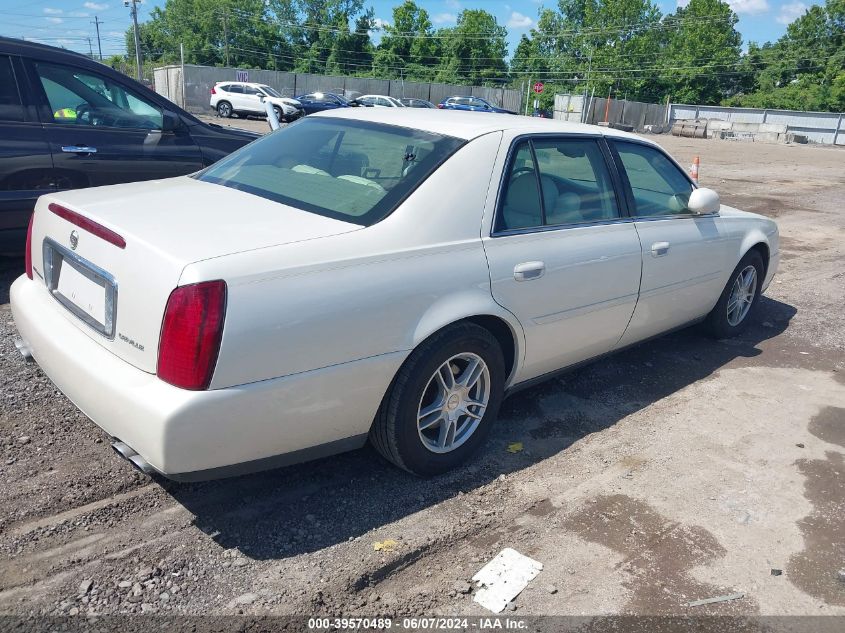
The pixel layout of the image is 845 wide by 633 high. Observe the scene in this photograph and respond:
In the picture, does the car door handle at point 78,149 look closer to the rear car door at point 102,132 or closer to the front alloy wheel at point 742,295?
the rear car door at point 102,132

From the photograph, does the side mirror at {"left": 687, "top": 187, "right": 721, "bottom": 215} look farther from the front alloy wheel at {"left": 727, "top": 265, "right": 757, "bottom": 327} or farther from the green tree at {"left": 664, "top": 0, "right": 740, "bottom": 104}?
the green tree at {"left": 664, "top": 0, "right": 740, "bottom": 104}

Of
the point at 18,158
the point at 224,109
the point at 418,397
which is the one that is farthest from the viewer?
the point at 224,109

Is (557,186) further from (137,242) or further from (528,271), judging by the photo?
(137,242)

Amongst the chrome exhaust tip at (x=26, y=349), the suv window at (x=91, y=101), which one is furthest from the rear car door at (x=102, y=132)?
the chrome exhaust tip at (x=26, y=349)

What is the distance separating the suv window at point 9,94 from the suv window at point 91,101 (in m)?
A: 0.20

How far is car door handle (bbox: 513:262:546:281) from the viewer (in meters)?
3.38

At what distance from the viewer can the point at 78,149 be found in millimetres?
5461

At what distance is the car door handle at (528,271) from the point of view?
338cm

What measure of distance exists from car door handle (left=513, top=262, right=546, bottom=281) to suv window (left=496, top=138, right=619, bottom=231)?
203 mm

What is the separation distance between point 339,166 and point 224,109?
114ft

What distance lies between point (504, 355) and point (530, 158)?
104 cm

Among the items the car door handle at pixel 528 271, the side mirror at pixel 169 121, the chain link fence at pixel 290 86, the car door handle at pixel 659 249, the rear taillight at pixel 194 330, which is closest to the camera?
the rear taillight at pixel 194 330

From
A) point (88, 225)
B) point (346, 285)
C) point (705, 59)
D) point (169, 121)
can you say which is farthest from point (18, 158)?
point (705, 59)

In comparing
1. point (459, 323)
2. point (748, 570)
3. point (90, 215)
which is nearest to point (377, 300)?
point (459, 323)
